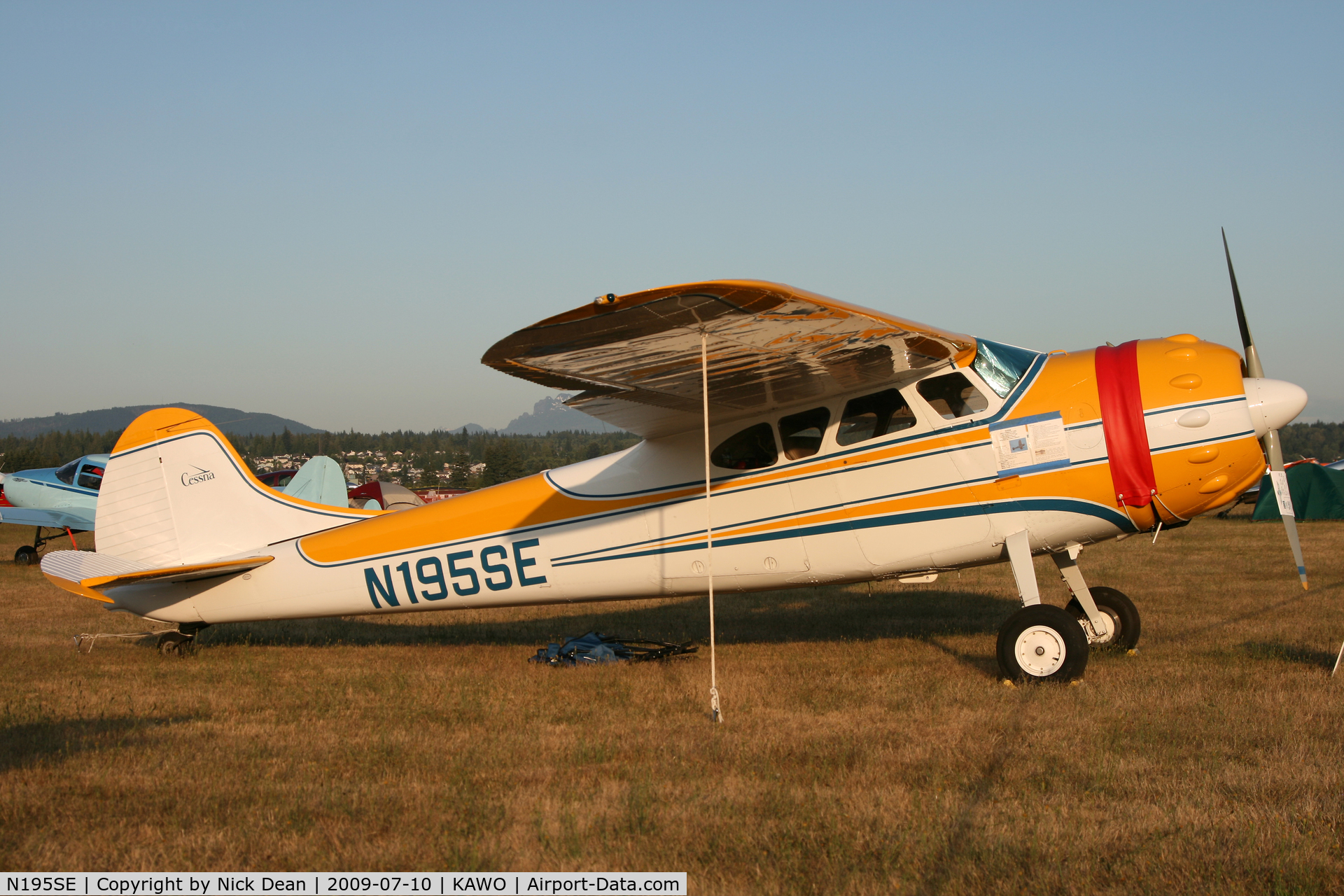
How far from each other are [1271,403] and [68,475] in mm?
24783

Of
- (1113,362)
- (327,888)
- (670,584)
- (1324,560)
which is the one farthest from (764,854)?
(1324,560)

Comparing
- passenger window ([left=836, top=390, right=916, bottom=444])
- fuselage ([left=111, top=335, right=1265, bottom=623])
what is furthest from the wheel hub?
passenger window ([left=836, top=390, right=916, bottom=444])

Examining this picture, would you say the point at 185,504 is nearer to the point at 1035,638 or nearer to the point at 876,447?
the point at 876,447

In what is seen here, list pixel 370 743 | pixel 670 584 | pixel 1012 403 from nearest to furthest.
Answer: pixel 370 743 → pixel 1012 403 → pixel 670 584

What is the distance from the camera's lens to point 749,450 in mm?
7680

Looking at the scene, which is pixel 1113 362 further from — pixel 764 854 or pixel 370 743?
pixel 370 743

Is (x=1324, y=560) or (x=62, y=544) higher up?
(x=62, y=544)

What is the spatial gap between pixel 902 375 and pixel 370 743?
180 inches

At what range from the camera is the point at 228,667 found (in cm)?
816

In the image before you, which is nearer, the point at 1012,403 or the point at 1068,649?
the point at 1068,649

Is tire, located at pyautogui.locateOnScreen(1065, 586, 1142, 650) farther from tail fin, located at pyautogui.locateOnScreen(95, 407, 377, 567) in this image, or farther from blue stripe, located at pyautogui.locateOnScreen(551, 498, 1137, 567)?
tail fin, located at pyautogui.locateOnScreen(95, 407, 377, 567)

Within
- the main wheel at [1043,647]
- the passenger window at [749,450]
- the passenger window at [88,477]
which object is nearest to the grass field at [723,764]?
the main wheel at [1043,647]

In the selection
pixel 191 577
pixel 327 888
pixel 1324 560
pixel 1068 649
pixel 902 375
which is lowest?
pixel 1324 560

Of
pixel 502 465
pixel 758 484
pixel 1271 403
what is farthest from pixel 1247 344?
pixel 502 465
